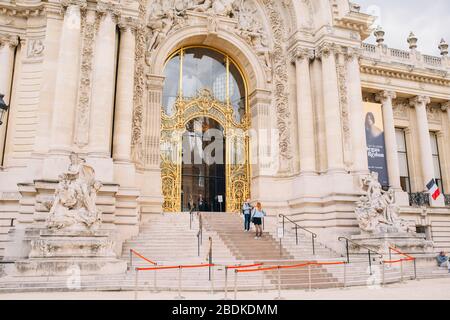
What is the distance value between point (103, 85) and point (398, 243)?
12127 mm

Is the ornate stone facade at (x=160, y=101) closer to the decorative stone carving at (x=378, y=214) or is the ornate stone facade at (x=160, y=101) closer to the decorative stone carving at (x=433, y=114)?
the decorative stone carving at (x=378, y=214)

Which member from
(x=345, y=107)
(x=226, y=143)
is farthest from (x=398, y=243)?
(x=226, y=143)

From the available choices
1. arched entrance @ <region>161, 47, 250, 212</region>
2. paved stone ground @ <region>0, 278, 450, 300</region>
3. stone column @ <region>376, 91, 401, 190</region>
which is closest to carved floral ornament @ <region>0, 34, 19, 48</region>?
arched entrance @ <region>161, 47, 250, 212</region>

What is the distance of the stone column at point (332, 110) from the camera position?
18.0m

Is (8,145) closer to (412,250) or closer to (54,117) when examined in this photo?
(54,117)

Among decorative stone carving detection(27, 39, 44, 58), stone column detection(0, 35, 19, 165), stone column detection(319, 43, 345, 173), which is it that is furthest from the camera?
stone column detection(319, 43, 345, 173)

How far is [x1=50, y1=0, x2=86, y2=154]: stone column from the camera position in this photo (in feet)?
46.9

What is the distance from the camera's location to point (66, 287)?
A: 10.0 m

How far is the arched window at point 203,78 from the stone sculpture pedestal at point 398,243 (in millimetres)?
8902

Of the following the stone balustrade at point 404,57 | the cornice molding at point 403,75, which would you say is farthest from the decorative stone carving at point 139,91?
the stone balustrade at point 404,57

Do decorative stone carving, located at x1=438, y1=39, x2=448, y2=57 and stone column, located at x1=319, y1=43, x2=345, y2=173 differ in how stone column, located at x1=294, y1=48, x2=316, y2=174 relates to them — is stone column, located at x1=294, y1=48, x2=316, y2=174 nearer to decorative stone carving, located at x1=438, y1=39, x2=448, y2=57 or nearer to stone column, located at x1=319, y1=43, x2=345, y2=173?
stone column, located at x1=319, y1=43, x2=345, y2=173

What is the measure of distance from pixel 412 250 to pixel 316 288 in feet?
18.8

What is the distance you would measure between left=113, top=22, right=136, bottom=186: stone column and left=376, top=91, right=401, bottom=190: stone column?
15559mm

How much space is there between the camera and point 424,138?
25469mm
